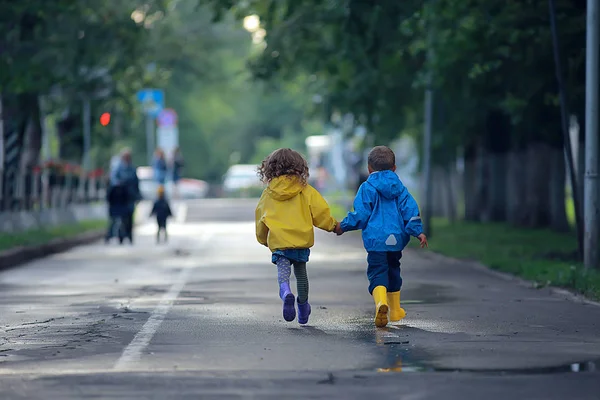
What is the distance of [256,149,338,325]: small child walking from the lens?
14.0 m

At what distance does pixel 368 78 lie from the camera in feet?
118

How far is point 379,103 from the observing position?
123 ft

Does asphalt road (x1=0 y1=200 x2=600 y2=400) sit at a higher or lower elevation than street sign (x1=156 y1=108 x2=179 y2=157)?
lower

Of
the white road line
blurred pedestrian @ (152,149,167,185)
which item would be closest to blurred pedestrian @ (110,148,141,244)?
the white road line

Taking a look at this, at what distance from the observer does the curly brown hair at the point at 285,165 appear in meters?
14.1

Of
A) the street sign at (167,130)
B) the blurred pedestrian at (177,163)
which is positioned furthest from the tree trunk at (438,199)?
the street sign at (167,130)

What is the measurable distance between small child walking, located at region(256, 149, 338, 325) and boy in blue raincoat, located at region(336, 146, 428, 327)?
0.27m

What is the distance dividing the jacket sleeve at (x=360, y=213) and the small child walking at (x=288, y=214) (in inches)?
6.2

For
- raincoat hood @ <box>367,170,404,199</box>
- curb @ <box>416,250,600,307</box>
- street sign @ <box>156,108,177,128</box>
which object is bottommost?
curb @ <box>416,250,600,307</box>

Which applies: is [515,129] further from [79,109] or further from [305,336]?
[305,336]

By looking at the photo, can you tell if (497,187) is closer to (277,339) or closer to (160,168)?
(160,168)

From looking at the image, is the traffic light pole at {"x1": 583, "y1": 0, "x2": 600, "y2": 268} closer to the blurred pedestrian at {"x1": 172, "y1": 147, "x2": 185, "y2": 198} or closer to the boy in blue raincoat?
the boy in blue raincoat

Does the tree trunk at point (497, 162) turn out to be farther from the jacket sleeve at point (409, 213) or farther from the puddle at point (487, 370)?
the puddle at point (487, 370)

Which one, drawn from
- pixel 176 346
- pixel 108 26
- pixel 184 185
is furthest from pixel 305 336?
pixel 184 185
